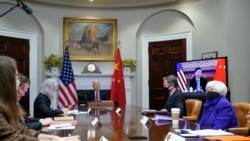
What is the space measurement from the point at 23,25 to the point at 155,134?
657cm

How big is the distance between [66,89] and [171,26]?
10.7 feet

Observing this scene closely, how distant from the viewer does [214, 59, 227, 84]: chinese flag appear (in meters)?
6.76

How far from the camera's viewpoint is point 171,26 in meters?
8.48

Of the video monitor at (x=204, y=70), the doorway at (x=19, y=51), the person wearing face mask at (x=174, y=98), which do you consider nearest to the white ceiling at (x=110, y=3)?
the doorway at (x=19, y=51)

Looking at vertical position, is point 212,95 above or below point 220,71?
below

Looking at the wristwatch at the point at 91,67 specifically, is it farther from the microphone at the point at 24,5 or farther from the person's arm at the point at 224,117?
the person's arm at the point at 224,117

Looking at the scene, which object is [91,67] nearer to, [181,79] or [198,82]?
[181,79]

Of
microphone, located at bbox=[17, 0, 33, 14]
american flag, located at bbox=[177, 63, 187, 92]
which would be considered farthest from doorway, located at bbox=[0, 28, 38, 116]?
microphone, located at bbox=[17, 0, 33, 14]

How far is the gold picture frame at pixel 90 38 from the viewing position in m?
8.62

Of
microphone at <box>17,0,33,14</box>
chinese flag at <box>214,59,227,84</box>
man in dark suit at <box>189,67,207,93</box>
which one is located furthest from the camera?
man in dark suit at <box>189,67,207,93</box>

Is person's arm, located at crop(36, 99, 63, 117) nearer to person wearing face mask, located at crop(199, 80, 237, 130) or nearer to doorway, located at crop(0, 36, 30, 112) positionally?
person wearing face mask, located at crop(199, 80, 237, 130)

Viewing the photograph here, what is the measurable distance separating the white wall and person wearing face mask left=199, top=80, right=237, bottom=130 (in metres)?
3.50

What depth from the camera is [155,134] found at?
2.37m

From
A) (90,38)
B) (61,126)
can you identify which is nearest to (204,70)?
(90,38)
